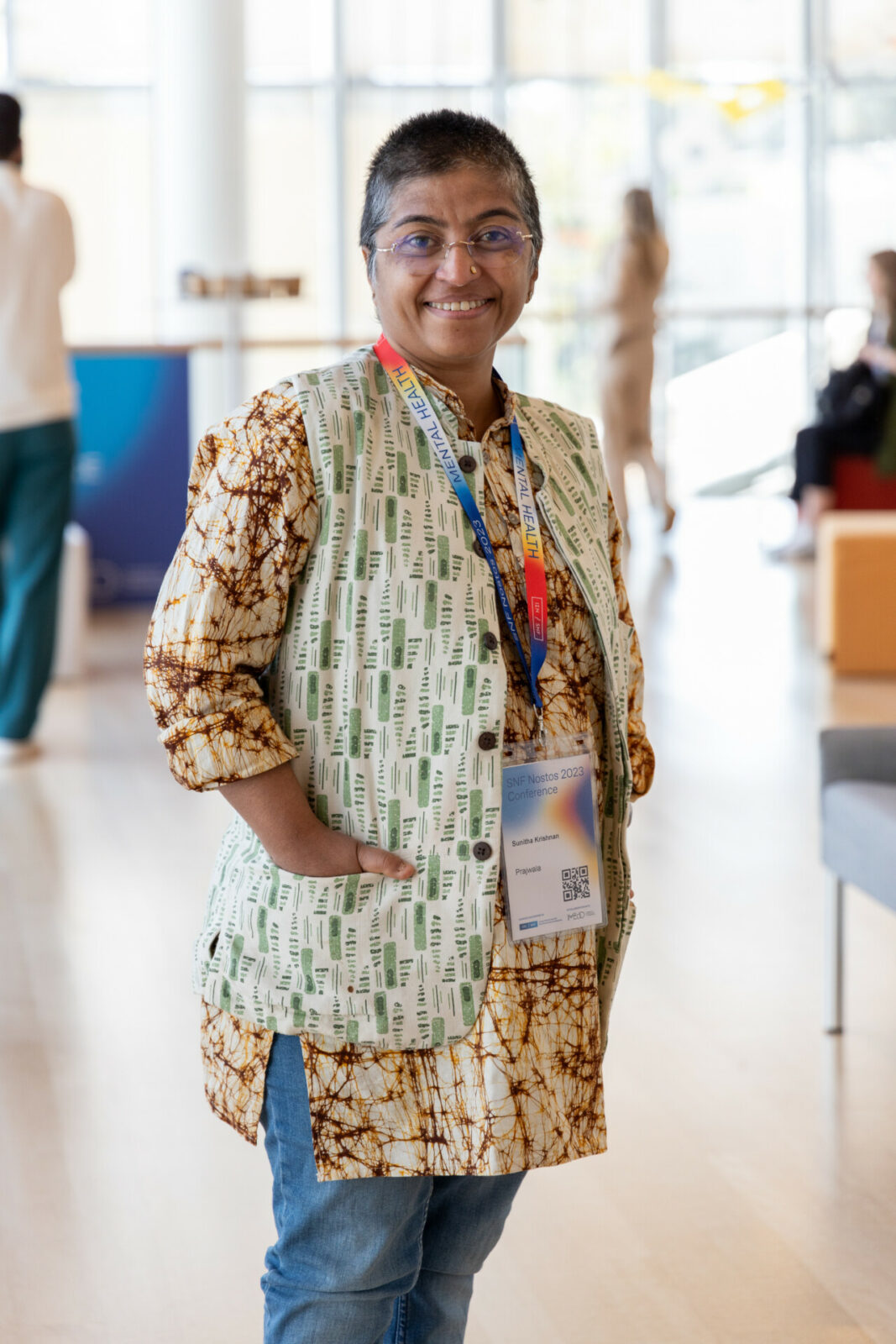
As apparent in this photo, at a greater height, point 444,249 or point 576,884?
point 444,249

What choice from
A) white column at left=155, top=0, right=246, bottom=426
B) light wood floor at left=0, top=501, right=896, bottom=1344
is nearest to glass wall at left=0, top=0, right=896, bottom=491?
white column at left=155, top=0, right=246, bottom=426

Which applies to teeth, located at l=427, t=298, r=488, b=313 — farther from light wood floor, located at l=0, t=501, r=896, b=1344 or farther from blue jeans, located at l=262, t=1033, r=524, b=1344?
light wood floor, located at l=0, t=501, r=896, b=1344

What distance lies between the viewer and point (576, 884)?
1.63 m

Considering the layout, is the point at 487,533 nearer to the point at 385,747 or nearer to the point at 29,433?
the point at 385,747

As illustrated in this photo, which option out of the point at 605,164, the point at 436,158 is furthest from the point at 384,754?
the point at 605,164

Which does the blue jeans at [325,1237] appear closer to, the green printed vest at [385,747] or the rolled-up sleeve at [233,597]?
the green printed vest at [385,747]

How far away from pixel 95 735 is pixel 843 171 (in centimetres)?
963

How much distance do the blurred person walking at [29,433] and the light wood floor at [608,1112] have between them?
0.42m

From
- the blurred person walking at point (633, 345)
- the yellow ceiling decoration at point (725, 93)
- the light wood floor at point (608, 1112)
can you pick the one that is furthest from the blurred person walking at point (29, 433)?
the yellow ceiling decoration at point (725, 93)

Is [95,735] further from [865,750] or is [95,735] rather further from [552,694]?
[552,694]

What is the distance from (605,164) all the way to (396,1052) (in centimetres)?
1277

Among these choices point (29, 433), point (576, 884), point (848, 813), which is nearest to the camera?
point (576, 884)

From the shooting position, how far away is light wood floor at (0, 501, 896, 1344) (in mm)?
2488

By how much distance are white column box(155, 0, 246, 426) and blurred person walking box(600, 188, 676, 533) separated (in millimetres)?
2412
